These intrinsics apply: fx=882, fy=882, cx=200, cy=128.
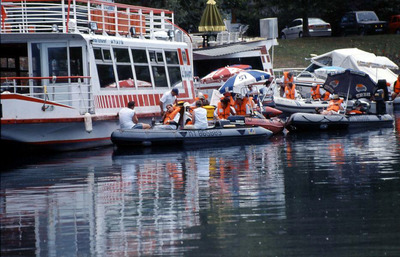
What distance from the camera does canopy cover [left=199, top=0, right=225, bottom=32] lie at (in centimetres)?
3900

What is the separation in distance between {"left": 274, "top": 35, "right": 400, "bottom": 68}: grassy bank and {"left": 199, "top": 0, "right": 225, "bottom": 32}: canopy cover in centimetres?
1023

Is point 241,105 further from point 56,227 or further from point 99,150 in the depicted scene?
point 56,227

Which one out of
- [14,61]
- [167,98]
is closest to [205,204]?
[14,61]

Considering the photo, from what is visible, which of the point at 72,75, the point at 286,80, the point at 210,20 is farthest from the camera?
the point at 210,20

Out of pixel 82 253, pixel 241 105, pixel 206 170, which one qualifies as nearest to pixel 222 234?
pixel 82 253

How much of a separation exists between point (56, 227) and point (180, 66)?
15.8 m

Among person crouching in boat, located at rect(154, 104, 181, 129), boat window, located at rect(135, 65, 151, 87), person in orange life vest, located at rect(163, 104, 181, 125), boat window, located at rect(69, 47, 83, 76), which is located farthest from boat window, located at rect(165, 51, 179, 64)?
boat window, located at rect(69, 47, 83, 76)

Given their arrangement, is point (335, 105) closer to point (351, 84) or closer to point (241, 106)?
point (351, 84)

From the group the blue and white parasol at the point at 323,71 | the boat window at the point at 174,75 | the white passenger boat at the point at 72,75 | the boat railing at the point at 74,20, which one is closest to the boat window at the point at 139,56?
the white passenger boat at the point at 72,75

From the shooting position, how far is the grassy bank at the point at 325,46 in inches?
1951

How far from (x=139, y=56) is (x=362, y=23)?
101 ft

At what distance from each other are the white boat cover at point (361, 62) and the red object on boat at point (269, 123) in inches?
534

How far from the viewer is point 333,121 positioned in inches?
1141

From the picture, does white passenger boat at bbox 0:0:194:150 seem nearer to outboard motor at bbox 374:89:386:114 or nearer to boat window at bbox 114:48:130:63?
boat window at bbox 114:48:130:63
